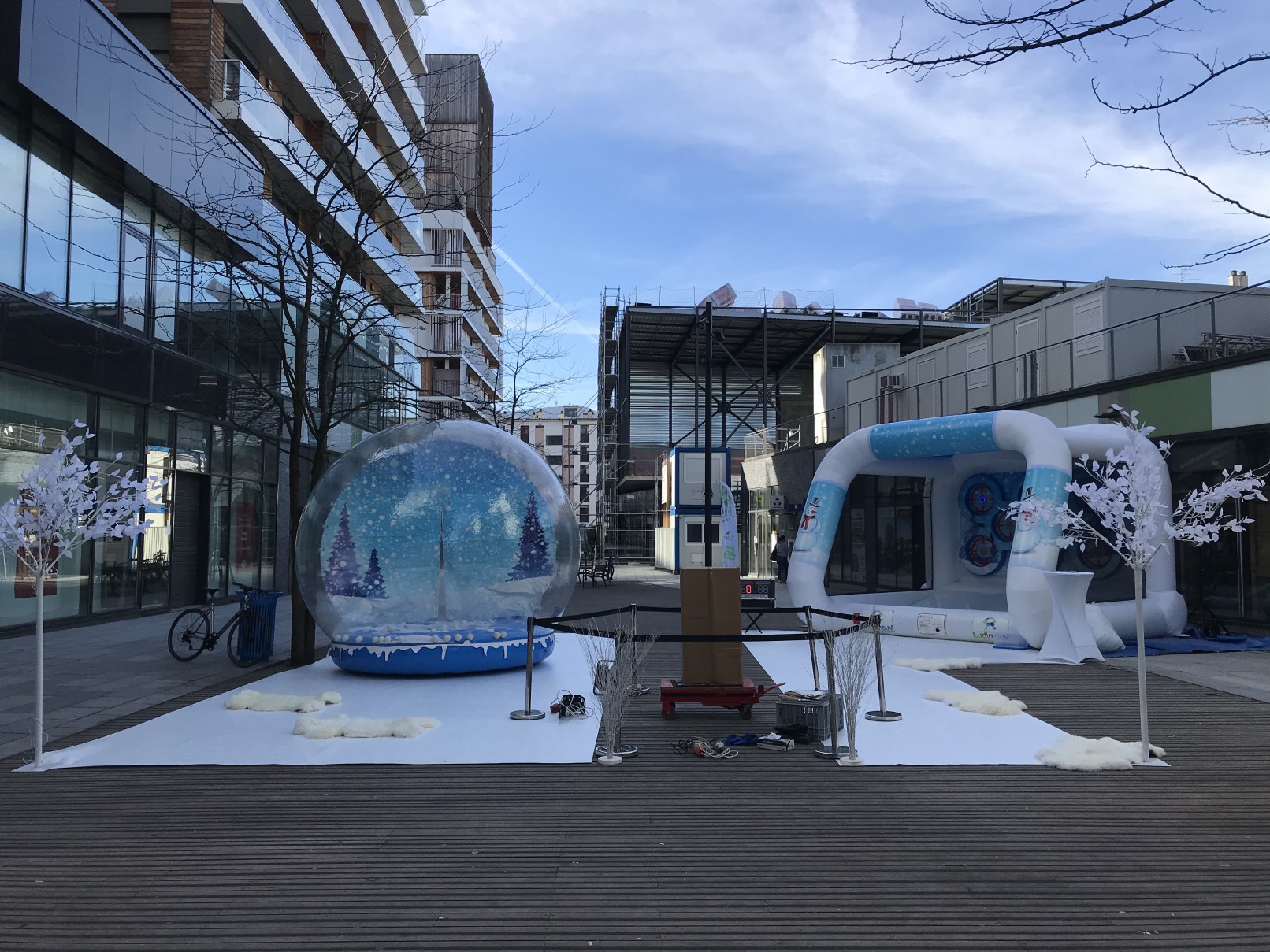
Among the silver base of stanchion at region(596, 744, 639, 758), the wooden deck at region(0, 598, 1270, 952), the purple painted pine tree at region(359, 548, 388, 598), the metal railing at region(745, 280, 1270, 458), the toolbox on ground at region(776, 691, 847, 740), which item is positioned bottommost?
the wooden deck at region(0, 598, 1270, 952)

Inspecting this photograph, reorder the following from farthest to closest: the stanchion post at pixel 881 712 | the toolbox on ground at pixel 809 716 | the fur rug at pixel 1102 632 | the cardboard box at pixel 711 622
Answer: the fur rug at pixel 1102 632, the cardboard box at pixel 711 622, the stanchion post at pixel 881 712, the toolbox on ground at pixel 809 716

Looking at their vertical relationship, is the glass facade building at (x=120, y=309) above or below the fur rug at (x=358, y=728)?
above

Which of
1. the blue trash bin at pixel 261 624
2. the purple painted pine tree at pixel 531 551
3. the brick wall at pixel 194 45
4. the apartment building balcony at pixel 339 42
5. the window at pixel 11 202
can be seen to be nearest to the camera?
the purple painted pine tree at pixel 531 551

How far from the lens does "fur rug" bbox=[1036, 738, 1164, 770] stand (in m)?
6.83

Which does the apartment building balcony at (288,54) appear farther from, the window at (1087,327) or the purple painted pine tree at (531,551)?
the window at (1087,327)

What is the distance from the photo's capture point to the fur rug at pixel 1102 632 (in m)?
13.0

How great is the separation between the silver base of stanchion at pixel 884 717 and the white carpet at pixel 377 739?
2518 mm

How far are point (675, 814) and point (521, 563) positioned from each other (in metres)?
5.97

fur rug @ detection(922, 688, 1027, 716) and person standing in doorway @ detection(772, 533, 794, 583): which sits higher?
person standing in doorway @ detection(772, 533, 794, 583)

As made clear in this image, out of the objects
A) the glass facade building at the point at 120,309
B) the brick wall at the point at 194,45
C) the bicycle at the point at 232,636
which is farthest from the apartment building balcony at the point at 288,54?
the bicycle at the point at 232,636

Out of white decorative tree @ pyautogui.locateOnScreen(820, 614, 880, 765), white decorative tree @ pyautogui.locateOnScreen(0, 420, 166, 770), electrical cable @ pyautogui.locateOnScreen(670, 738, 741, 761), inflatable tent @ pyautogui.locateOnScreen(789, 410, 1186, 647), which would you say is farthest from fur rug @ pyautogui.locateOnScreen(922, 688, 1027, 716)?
white decorative tree @ pyautogui.locateOnScreen(0, 420, 166, 770)

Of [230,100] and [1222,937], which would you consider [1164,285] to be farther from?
[230,100]

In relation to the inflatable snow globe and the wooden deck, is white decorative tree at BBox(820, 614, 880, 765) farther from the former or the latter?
the inflatable snow globe

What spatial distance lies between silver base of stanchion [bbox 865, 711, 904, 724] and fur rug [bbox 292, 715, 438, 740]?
3.93 meters
